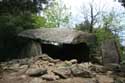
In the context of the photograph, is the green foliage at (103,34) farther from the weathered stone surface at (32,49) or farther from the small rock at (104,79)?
the small rock at (104,79)

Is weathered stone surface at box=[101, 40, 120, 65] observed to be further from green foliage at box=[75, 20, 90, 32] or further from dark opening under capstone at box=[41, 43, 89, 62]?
green foliage at box=[75, 20, 90, 32]

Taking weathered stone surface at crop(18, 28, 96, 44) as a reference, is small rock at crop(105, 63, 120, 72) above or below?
below

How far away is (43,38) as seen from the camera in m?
19.3

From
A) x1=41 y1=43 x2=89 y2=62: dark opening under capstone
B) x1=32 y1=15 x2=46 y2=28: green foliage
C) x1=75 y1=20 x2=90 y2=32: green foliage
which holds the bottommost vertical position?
x1=41 y1=43 x2=89 y2=62: dark opening under capstone

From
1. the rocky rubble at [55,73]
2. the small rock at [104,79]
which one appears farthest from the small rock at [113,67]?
the small rock at [104,79]

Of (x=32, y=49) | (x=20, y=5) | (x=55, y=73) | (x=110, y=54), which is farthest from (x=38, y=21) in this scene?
(x=55, y=73)

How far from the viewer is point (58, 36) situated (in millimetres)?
19203

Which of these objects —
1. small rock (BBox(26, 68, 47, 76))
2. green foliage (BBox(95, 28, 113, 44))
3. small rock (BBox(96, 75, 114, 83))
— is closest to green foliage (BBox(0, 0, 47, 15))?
small rock (BBox(26, 68, 47, 76))

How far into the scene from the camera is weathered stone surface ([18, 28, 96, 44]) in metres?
18.7

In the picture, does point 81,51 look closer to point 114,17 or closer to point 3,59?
point 3,59

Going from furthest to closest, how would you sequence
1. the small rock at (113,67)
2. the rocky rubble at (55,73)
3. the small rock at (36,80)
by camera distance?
the small rock at (113,67) → the rocky rubble at (55,73) → the small rock at (36,80)

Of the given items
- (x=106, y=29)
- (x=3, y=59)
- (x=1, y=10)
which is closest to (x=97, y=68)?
(x=1, y=10)

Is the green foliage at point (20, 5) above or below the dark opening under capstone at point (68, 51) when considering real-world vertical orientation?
above

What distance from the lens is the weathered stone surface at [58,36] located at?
1872 cm
